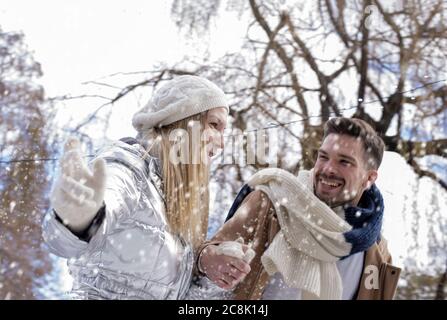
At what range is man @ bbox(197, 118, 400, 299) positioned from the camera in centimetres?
81

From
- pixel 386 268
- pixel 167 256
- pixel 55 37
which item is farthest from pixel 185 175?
pixel 55 37

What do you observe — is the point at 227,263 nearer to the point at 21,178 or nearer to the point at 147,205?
the point at 147,205

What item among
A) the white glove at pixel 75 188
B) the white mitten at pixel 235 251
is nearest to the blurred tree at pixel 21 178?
the white mitten at pixel 235 251

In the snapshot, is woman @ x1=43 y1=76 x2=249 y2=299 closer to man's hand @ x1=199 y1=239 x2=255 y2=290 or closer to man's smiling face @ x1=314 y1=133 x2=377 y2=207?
man's hand @ x1=199 y1=239 x2=255 y2=290

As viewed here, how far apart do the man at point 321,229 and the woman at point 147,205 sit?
0.31 ft

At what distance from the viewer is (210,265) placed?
713mm

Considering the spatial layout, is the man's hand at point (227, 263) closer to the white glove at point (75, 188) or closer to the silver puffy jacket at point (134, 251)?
the silver puffy jacket at point (134, 251)

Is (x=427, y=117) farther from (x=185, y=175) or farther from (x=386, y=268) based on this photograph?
(x=185, y=175)

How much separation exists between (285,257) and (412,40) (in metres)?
0.92

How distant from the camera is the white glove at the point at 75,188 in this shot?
445 mm

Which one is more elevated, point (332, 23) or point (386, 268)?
point (332, 23)

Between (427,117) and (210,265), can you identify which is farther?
(427,117)

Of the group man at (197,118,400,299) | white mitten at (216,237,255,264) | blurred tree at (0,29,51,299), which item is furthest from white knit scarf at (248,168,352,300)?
blurred tree at (0,29,51,299)
